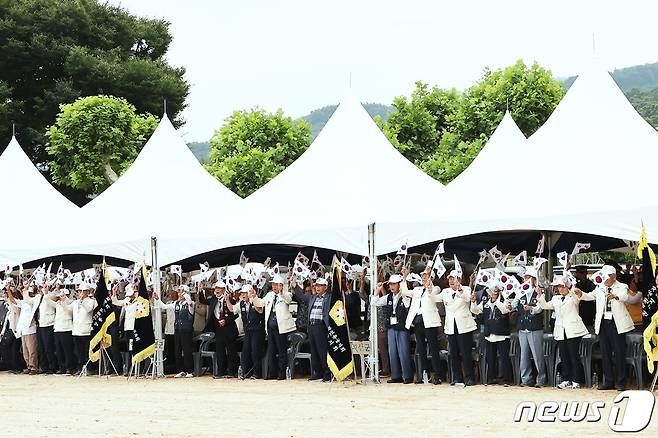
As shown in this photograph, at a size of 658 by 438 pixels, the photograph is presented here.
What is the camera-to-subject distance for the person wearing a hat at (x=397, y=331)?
15.0m

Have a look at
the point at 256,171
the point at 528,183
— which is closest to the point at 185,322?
the point at 528,183

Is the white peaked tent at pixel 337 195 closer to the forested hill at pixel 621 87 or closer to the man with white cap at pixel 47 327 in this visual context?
the man with white cap at pixel 47 327

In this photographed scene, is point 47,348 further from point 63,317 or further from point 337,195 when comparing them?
point 337,195

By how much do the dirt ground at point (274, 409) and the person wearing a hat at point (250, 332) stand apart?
0.38 meters

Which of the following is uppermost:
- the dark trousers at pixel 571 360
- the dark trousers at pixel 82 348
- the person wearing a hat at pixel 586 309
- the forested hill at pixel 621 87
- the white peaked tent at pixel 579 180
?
the forested hill at pixel 621 87

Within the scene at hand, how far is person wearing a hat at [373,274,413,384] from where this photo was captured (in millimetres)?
15023

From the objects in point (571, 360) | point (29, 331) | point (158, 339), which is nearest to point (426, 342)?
point (571, 360)

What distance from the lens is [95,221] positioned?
61.9ft

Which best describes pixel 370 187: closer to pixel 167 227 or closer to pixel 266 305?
pixel 266 305

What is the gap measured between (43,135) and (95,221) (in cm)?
1690

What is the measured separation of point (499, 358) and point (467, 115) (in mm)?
14791

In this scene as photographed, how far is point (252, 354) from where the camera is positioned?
640 inches

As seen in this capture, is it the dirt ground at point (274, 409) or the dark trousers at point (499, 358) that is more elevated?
the dark trousers at point (499, 358)

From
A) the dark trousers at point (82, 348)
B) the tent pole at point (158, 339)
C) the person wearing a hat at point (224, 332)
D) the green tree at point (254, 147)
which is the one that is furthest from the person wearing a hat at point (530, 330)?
the green tree at point (254, 147)
